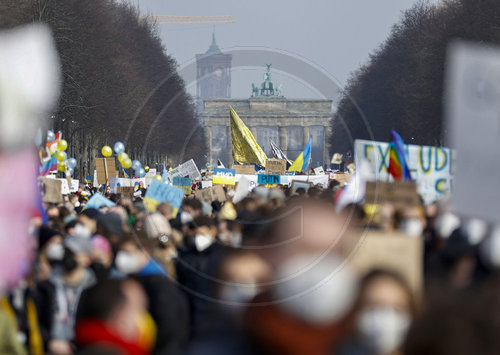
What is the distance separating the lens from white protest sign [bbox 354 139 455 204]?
11.8 m

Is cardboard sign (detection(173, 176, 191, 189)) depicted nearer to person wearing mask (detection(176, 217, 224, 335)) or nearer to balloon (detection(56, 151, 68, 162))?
balloon (detection(56, 151, 68, 162))

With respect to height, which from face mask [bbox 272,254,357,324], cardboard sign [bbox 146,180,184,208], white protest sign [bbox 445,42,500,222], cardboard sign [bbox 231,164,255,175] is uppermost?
white protest sign [bbox 445,42,500,222]

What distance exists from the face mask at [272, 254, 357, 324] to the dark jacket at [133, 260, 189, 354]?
5.58ft

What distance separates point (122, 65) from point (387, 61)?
2417 centimetres

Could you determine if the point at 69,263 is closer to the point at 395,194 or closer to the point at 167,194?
the point at 395,194

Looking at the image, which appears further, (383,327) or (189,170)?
(189,170)

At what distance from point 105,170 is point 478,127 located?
23.4 m

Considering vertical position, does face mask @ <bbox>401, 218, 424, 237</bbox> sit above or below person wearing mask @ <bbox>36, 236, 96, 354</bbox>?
above

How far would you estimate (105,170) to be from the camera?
1117 inches

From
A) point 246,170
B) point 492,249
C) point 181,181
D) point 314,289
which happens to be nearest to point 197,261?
point 492,249

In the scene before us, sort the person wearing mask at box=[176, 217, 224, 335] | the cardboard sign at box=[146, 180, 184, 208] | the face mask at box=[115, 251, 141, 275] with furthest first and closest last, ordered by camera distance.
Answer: the cardboard sign at box=[146, 180, 184, 208] < the person wearing mask at box=[176, 217, 224, 335] < the face mask at box=[115, 251, 141, 275]

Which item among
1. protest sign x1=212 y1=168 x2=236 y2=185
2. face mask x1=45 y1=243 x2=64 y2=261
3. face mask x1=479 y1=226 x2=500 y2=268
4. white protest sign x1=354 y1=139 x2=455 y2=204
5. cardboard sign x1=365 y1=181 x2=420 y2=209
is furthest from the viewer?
protest sign x1=212 y1=168 x2=236 y2=185

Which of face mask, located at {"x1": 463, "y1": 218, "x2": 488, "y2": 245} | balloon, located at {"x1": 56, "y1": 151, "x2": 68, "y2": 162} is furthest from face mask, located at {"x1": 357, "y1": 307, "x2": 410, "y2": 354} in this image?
balloon, located at {"x1": 56, "y1": 151, "x2": 68, "y2": 162}

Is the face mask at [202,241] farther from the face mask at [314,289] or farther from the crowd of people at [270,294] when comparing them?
the face mask at [314,289]
